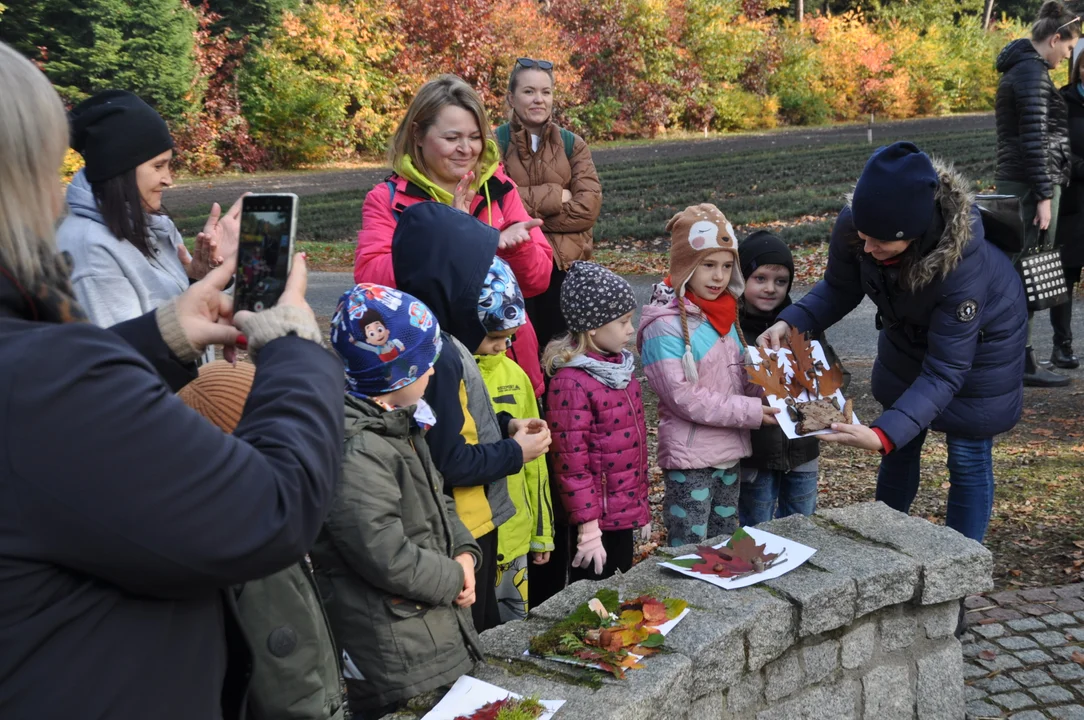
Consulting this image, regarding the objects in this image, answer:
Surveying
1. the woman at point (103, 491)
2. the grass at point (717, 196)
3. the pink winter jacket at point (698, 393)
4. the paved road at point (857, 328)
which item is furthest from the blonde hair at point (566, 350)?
the grass at point (717, 196)

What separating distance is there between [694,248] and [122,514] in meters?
2.95

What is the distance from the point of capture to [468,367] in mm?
3189

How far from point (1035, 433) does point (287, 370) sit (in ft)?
19.1

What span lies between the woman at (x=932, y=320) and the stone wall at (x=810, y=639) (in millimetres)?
516

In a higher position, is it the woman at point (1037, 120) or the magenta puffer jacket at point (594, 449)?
the woman at point (1037, 120)

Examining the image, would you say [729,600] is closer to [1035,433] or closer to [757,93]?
[1035,433]

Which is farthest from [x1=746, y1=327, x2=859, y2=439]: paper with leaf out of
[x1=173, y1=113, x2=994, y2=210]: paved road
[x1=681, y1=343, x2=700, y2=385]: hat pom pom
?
[x1=173, y1=113, x2=994, y2=210]: paved road

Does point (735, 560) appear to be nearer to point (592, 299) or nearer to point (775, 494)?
point (592, 299)

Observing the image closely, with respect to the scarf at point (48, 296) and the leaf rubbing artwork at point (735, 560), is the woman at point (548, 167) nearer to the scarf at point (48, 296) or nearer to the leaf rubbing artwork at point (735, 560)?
the leaf rubbing artwork at point (735, 560)

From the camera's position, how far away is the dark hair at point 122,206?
10.6 ft

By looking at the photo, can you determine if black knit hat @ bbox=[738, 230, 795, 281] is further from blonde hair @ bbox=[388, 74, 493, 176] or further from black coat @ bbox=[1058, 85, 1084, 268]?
black coat @ bbox=[1058, 85, 1084, 268]

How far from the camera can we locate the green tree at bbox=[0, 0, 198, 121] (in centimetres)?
2506

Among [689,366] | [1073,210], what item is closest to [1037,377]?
[1073,210]

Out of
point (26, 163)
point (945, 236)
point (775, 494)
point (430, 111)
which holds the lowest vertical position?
point (775, 494)
